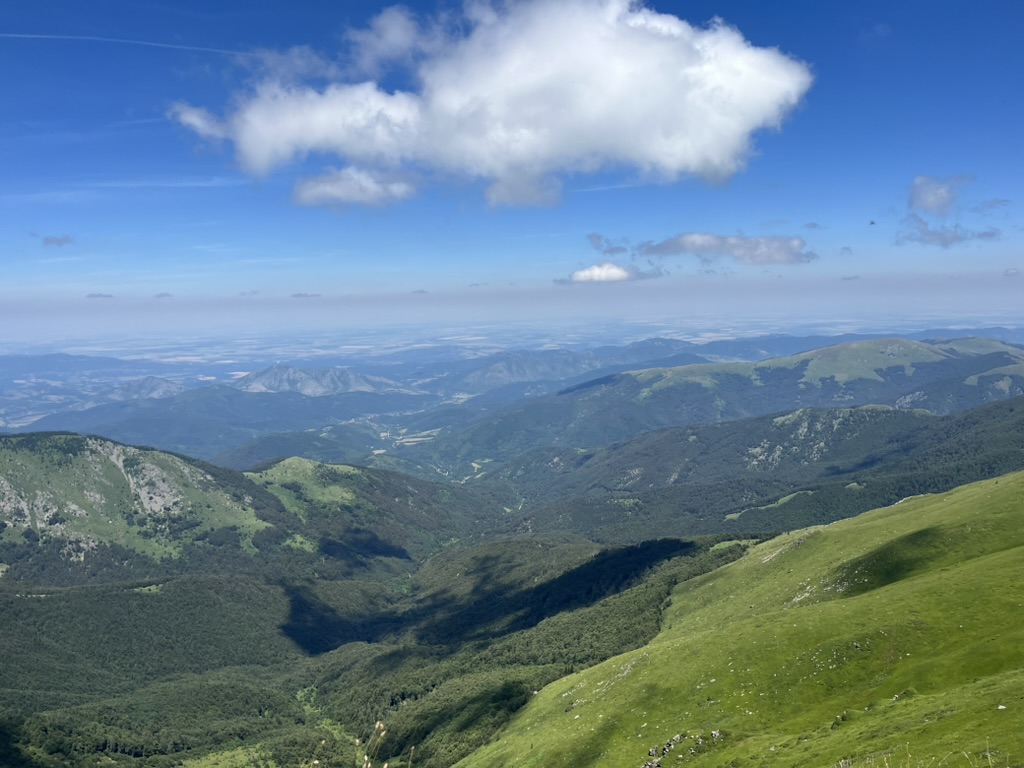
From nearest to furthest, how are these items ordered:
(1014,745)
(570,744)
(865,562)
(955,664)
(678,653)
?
(1014,745) < (955,664) < (570,744) < (678,653) < (865,562)

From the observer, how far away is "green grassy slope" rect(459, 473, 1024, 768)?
7544cm

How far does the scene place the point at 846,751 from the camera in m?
73.1

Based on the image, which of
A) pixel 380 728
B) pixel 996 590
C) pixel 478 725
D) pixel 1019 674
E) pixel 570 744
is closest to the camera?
pixel 380 728

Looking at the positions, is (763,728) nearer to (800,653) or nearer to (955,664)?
(800,653)

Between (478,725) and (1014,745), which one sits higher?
(1014,745)

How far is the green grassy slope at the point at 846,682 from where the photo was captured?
75.4 meters

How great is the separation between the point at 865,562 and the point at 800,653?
68.5m

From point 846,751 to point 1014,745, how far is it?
18.4 metres

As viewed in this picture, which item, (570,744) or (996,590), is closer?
(996,590)

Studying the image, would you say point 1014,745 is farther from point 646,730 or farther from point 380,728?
point 646,730

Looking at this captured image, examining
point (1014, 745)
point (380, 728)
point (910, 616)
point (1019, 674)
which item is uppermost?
point (380, 728)

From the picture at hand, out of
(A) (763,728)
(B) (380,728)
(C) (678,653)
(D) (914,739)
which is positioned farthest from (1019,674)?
(B) (380,728)

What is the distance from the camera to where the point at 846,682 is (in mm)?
110875

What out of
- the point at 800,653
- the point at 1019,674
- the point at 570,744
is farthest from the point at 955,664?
the point at 570,744
